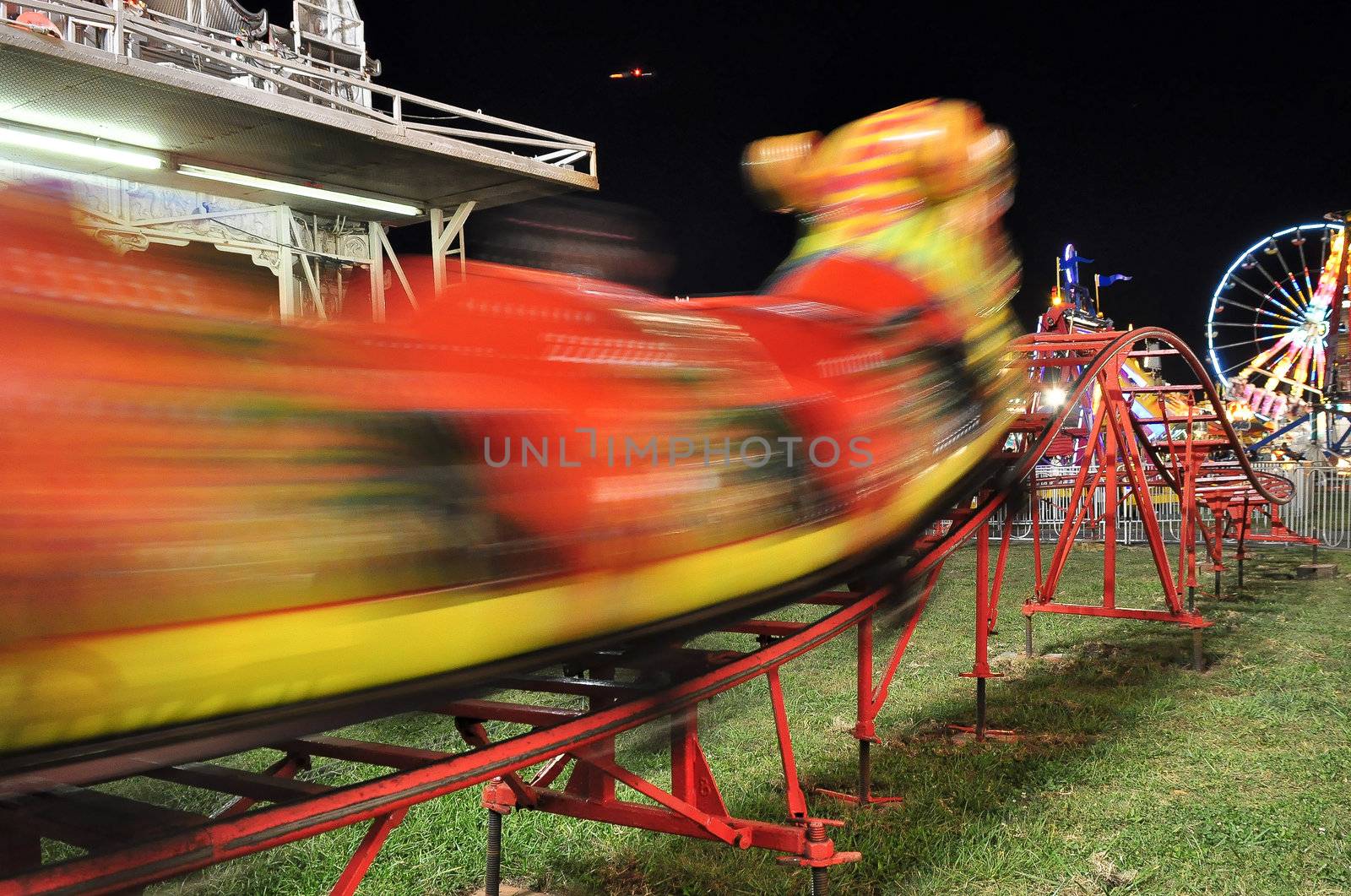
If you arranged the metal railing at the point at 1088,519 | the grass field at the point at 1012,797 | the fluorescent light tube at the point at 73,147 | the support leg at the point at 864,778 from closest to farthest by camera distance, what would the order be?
the grass field at the point at 1012,797, the support leg at the point at 864,778, the fluorescent light tube at the point at 73,147, the metal railing at the point at 1088,519

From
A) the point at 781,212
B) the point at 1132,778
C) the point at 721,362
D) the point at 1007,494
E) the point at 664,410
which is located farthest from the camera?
the point at 1132,778

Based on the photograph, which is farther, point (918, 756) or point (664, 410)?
point (918, 756)

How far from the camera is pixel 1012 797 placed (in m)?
4.14

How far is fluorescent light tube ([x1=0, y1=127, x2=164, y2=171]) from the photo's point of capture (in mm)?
7617

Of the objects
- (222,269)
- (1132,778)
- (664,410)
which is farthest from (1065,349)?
(222,269)

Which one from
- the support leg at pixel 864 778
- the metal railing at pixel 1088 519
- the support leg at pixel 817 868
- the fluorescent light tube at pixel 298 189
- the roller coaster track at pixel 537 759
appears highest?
the fluorescent light tube at pixel 298 189

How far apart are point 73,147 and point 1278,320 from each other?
103 ft

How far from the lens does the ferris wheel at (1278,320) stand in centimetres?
2728

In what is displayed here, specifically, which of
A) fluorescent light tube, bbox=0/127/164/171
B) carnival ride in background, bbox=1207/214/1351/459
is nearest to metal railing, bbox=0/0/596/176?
fluorescent light tube, bbox=0/127/164/171

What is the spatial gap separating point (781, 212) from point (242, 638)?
8.92ft

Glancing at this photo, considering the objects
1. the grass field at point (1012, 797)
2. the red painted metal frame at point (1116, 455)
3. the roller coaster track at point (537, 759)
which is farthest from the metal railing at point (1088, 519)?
the roller coaster track at point (537, 759)

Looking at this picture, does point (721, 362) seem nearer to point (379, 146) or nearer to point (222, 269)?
point (222, 269)

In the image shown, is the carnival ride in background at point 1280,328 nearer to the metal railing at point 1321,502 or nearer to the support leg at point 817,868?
the metal railing at point 1321,502

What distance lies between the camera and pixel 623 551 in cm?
166
